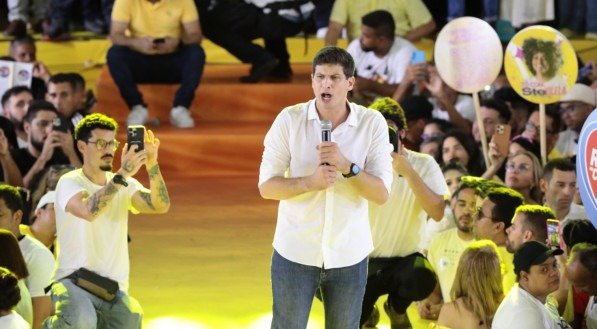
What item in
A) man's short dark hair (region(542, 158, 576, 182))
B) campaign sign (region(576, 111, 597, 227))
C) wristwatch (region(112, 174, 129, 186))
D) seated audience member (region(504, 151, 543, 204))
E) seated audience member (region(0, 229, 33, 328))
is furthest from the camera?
seated audience member (region(504, 151, 543, 204))

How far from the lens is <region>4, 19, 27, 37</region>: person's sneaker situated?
13.5m

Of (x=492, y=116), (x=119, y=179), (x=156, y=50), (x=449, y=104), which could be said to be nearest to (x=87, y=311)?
(x=119, y=179)

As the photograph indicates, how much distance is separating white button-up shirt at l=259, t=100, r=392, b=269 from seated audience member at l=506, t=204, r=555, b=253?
1597 millimetres

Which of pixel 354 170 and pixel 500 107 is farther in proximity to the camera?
pixel 500 107

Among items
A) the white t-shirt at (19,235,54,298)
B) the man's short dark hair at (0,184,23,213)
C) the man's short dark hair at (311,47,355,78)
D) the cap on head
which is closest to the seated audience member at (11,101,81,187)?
the man's short dark hair at (0,184,23,213)

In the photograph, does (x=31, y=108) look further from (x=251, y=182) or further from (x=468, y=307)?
(x=468, y=307)

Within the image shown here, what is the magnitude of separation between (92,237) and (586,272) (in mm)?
2512

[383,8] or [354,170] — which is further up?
[354,170]

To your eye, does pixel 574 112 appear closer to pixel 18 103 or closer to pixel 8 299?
pixel 18 103

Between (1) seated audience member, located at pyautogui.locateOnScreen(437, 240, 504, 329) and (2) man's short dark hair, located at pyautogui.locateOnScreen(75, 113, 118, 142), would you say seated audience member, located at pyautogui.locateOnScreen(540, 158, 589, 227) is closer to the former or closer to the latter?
(1) seated audience member, located at pyautogui.locateOnScreen(437, 240, 504, 329)

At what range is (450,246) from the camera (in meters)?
8.21

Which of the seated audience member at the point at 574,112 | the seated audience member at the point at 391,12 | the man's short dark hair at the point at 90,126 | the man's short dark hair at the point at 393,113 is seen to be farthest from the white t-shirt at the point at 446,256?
the seated audience member at the point at 391,12

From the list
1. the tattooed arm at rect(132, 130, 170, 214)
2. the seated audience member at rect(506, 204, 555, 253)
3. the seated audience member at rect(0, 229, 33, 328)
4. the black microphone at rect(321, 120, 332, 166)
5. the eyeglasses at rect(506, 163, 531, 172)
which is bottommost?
the eyeglasses at rect(506, 163, 531, 172)

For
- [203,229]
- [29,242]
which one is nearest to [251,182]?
[203,229]
